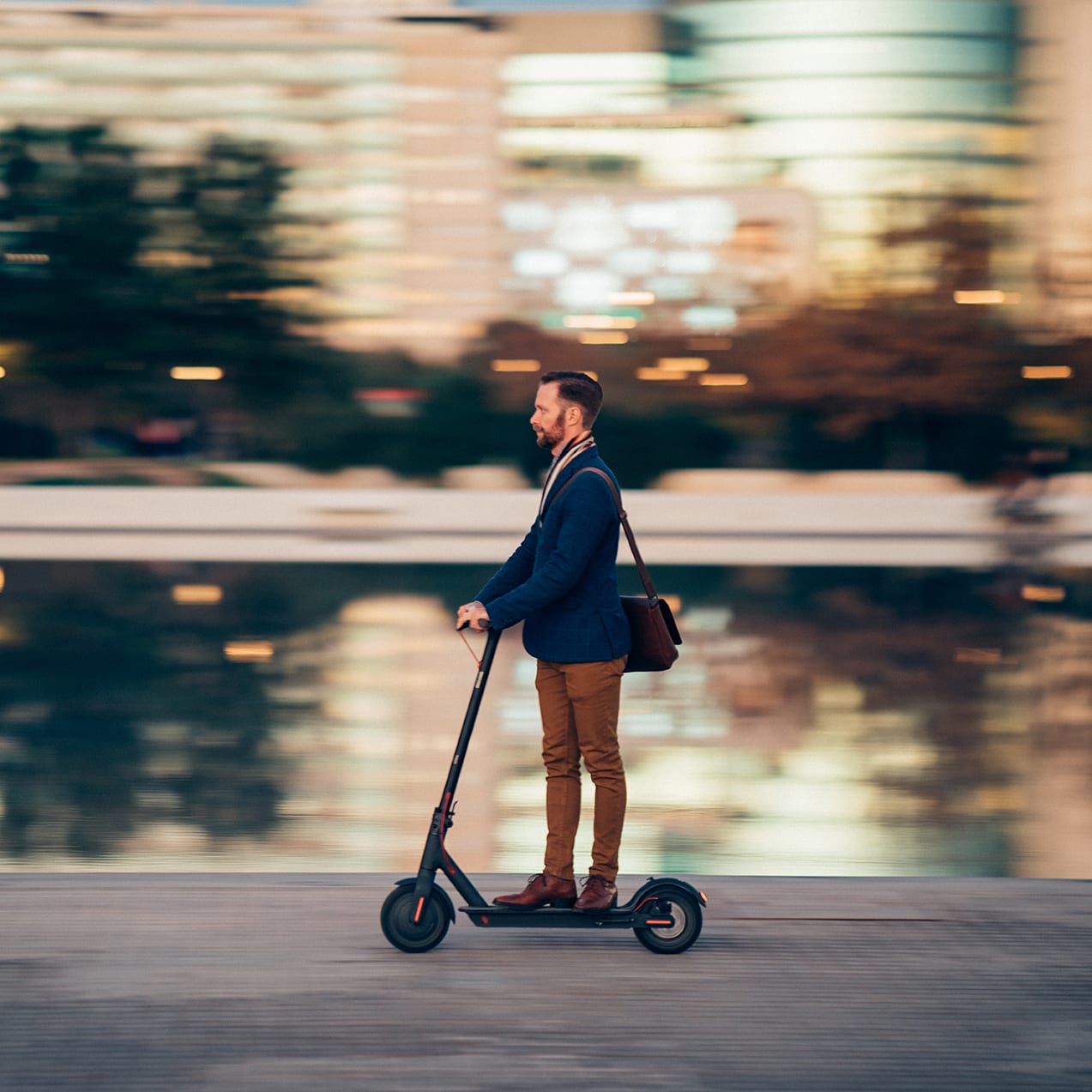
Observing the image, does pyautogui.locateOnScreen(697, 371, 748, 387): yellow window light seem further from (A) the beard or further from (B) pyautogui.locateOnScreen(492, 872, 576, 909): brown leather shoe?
(B) pyautogui.locateOnScreen(492, 872, 576, 909): brown leather shoe

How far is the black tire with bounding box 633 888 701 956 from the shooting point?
453cm

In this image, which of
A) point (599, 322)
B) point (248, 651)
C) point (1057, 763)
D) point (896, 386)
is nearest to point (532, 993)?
point (1057, 763)

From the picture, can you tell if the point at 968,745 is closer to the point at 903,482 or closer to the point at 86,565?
the point at 86,565

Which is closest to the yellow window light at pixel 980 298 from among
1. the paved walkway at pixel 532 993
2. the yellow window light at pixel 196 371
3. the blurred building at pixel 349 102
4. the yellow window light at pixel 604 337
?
the yellow window light at pixel 604 337

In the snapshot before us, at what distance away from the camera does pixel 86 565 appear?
2395 centimetres

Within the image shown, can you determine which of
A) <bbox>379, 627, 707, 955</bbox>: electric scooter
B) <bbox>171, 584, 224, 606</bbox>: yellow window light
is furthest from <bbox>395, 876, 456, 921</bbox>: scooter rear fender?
<bbox>171, 584, 224, 606</bbox>: yellow window light

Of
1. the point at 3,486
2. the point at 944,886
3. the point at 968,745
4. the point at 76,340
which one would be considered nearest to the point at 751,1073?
the point at 944,886

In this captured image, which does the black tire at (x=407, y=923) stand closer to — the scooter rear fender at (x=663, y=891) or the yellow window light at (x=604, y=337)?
the scooter rear fender at (x=663, y=891)

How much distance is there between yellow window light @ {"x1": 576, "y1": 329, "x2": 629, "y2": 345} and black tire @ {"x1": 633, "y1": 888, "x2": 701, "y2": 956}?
43.3m

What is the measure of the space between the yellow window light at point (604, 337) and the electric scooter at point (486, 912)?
43.3 metres

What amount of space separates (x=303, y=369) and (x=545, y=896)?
41.3m

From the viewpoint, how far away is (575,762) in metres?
4.68

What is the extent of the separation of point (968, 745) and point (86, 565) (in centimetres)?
1786

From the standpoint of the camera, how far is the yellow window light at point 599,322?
5054 cm
